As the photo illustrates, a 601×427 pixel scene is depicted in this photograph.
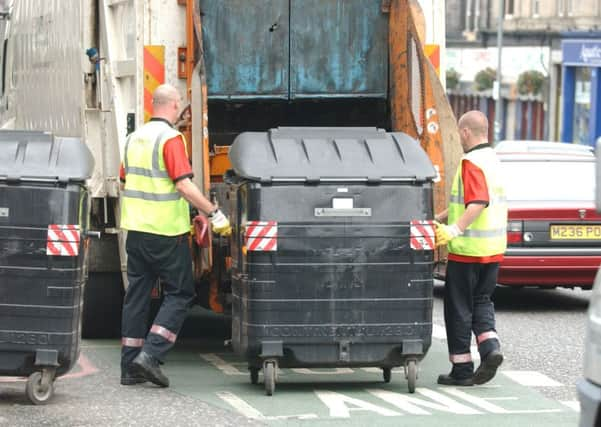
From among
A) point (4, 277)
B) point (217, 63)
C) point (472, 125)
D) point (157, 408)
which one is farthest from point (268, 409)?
point (217, 63)

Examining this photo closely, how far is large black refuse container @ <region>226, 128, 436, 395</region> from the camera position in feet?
29.0

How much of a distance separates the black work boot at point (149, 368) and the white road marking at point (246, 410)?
366mm

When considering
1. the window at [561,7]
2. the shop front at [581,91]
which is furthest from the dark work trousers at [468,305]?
the window at [561,7]

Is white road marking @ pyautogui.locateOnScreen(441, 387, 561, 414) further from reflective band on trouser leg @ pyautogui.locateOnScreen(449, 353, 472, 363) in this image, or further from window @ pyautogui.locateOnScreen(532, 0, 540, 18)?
window @ pyautogui.locateOnScreen(532, 0, 540, 18)

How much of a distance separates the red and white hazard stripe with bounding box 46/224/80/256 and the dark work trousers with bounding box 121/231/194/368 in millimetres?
773

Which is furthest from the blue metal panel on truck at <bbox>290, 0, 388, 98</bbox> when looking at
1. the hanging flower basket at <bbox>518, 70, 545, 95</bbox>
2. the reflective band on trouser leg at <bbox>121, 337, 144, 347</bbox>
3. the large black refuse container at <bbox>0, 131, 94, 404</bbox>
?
the hanging flower basket at <bbox>518, 70, 545, 95</bbox>

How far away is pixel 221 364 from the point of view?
10.3 m

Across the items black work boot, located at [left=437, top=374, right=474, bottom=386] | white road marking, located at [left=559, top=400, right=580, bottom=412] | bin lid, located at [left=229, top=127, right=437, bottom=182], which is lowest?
black work boot, located at [left=437, top=374, right=474, bottom=386]

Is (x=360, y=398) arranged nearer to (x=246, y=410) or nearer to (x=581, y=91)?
(x=246, y=410)

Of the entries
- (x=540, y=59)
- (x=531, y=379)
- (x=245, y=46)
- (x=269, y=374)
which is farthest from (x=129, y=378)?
(x=540, y=59)

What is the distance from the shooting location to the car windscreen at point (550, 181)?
14.0m

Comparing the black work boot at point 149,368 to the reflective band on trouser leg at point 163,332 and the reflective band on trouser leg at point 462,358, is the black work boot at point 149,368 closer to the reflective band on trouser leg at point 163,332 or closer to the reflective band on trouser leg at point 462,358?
the reflective band on trouser leg at point 163,332

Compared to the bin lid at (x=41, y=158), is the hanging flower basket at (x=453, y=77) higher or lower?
lower

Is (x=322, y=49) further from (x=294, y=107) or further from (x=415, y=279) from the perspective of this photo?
(x=415, y=279)
